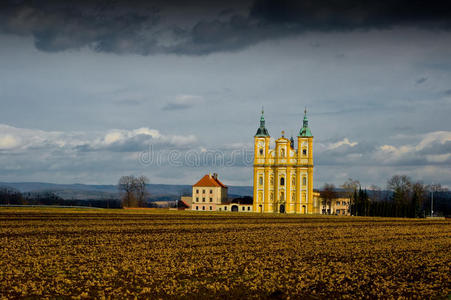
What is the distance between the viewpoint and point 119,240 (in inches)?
1230

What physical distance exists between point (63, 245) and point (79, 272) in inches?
354

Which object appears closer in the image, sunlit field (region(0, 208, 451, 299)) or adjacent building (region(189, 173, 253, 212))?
sunlit field (region(0, 208, 451, 299))

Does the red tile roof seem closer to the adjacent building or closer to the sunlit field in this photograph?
the adjacent building

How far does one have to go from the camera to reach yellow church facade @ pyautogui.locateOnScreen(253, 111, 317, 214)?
115m

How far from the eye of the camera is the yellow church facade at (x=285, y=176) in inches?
4535

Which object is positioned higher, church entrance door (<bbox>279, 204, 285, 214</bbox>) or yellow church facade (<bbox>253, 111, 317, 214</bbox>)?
yellow church facade (<bbox>253, 111, 317, 214</bbox>)

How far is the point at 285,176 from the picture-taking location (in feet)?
383

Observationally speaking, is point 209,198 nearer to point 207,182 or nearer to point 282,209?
point 207,182

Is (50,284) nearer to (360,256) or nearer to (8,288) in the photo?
(8,288)

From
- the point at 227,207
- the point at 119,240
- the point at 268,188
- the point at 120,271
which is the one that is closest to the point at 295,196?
the point at 268,188

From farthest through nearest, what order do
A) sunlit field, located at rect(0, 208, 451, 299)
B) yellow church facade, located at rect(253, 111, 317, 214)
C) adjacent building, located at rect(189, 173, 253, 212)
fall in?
adjacent building, located at rect(189, 173, 253, 212), yellow church facade, located at rect(253, 111, 317, 214), sunlit field, located at rect(0, 208, 451, 299)

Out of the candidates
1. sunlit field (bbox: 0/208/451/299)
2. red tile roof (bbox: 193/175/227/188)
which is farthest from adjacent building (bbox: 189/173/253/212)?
sunlit field (bbox: 0/208/451/299)

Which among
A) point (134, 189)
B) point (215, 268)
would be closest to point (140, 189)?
point (134, 189)

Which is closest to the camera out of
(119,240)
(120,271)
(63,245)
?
(120,271)
